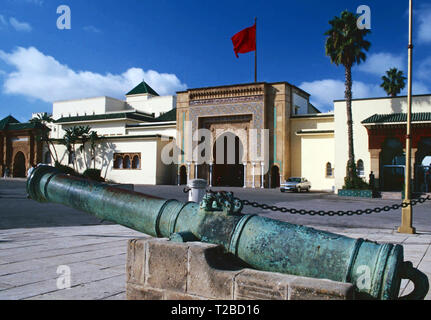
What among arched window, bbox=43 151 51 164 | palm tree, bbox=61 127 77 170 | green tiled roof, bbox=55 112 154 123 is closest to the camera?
palm tree, bbox=61 127 77 170

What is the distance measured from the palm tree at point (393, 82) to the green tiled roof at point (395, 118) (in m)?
12.8

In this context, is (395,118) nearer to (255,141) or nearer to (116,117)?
(255,141)

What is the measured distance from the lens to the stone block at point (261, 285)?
2318mm

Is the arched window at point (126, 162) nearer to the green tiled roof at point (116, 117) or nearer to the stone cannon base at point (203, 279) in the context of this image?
the green tiled roof at point (116, 117)

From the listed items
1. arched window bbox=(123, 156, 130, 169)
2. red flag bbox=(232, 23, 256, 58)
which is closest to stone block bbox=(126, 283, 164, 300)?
red flag bbox=(232, 23, 256, 58)

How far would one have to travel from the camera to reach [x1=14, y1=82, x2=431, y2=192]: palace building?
75.8 ft

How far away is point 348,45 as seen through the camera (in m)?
22.2

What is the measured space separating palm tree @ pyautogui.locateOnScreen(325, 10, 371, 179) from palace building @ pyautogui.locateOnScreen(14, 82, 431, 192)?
60.7 inches

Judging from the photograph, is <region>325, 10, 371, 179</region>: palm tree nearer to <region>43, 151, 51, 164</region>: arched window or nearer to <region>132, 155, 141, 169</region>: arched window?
<region>132, 155, 141, 169</region>: arched window

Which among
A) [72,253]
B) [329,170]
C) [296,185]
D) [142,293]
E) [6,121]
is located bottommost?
[72,253]

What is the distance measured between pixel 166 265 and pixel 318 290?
3.56 ft

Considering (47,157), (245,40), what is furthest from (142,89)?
(245,40)

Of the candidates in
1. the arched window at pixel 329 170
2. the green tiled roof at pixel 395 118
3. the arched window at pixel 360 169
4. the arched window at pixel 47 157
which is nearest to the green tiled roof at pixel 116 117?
the arched window at pixel 47 157

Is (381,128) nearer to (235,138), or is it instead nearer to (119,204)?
(235,138)
